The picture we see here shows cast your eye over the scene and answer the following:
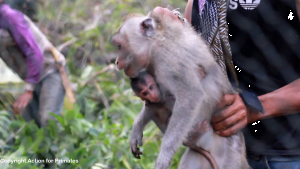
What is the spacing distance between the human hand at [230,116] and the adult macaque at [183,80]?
0.04 metres

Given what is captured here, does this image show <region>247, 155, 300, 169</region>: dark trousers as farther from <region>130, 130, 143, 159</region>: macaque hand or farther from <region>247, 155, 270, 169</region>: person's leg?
<region>130, 130, 143, 159</region>: macaque hand

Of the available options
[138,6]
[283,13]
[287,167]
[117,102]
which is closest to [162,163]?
[287,167]

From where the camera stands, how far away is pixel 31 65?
3277mm

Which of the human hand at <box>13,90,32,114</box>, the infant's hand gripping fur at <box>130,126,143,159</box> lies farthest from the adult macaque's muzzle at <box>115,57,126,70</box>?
the human hand at <box>13,90,32,114</box>

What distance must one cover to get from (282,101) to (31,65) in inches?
98.3

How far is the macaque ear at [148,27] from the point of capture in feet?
5.67

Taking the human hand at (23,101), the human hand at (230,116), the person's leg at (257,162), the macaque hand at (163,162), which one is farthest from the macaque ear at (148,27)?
the human hand at (23,101)

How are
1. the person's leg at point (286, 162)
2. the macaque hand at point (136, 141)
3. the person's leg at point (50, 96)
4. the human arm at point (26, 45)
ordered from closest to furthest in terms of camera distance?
the person's leg at point (286, 162), the macaque hand at point (136, 141), the human arm at point (26, 45), the person's leg at point (50, 96)

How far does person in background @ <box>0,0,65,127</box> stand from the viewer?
3139mm

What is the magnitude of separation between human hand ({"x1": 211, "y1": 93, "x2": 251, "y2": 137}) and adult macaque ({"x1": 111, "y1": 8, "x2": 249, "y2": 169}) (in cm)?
4

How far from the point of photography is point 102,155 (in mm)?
2904

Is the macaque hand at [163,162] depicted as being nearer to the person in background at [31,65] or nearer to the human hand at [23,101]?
the person in background at [31,65]

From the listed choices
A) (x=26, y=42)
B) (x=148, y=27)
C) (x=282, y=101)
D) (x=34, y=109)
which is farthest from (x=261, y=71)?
(x=34, y=109)

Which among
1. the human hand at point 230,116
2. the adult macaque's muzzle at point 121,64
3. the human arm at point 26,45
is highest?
the adult macaque's muzzle at point 121,64
